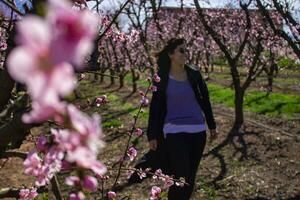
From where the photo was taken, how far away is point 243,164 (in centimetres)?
737

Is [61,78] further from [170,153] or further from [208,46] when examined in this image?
[208,46]

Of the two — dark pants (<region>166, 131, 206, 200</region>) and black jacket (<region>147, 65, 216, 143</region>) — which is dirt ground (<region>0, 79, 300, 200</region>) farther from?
dark pants (<region>166, 131, 206, 200</region>)

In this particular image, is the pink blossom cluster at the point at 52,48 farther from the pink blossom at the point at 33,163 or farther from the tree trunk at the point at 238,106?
the tree trunk at the point at 238,106

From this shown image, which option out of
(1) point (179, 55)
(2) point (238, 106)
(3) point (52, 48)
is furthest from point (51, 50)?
(2) point (238, 106)

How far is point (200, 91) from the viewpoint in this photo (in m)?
4.52

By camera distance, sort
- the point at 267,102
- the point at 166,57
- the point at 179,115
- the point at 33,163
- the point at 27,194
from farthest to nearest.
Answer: the point at 267,102, the point at 166,57, the point at 179,115, the point at 27,194, the point at 33,163

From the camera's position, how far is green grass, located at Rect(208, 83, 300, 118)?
Result: 11.6 m

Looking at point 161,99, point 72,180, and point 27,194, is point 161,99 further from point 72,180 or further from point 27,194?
point 72,180

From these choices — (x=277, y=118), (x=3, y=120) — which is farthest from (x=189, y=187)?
(x=277, y=118)


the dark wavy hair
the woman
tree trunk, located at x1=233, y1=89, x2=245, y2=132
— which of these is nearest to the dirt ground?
tree trunk, located at x1=233, y1=89, x2=245, y2=132

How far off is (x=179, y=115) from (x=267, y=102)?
9532 mm

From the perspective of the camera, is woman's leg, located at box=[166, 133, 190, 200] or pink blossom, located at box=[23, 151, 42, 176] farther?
woman's leg, located at box=[166, 133, 190, 200]

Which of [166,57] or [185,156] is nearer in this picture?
[185,156]

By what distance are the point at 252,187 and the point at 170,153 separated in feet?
7.67
